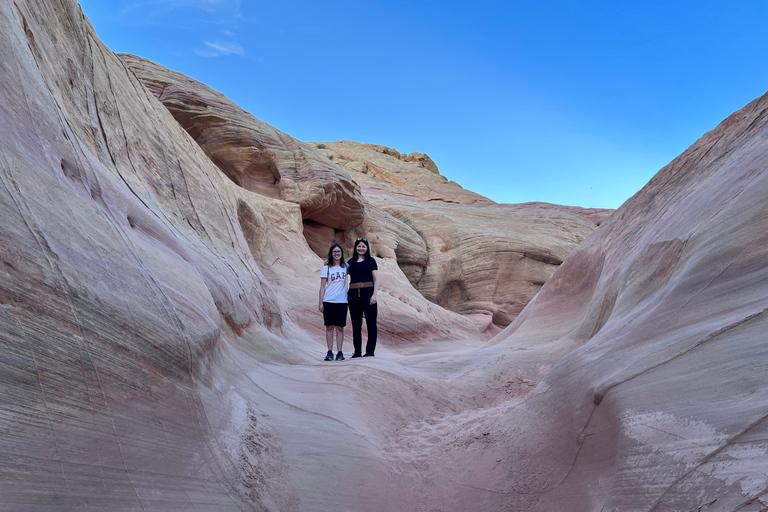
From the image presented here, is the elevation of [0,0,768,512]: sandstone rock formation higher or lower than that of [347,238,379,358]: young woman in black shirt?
lower

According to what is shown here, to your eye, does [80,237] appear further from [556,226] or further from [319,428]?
[556,226]

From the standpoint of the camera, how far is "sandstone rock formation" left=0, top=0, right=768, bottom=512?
2.40 meters

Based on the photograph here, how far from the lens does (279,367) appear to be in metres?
5.40

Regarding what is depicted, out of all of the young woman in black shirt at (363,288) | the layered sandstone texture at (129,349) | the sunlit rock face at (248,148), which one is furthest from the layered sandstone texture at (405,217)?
Result: the layered sandstone texture at (129,349)

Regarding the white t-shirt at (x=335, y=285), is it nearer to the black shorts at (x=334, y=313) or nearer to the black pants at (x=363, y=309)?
the black shorts at (x=334, y=313)

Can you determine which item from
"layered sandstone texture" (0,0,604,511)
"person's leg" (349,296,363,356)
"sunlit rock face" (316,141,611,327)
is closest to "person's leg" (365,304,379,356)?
"person's leg" (349,296,363,356)

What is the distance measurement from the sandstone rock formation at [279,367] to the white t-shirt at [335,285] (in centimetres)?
83

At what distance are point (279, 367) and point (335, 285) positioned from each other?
1.56 meters

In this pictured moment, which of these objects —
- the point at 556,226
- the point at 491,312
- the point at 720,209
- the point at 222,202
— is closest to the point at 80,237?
the point at 720,209

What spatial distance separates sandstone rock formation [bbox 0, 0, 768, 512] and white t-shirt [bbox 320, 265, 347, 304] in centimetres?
83

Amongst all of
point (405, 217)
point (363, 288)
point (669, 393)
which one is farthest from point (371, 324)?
point (405, 217)

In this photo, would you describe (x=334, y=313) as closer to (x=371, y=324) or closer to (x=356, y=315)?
(x=356, y=315)

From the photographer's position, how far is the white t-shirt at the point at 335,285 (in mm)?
6641

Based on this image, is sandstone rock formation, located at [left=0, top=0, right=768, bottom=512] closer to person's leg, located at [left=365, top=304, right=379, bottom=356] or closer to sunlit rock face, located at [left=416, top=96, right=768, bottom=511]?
sunlit rock face, located at [left=416, top=96, right=768, bottom=511]
